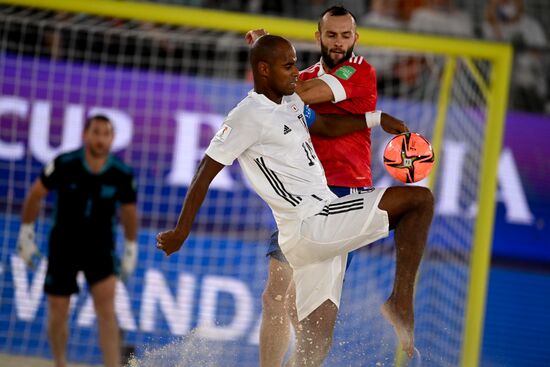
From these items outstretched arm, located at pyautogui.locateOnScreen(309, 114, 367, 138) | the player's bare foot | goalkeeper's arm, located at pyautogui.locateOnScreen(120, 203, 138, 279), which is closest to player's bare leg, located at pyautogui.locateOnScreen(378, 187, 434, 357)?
the player's bare foot

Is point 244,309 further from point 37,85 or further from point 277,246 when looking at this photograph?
point 277,246

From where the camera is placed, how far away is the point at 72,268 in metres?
8.93

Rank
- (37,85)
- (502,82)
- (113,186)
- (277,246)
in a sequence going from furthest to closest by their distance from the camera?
(37,85) → (113,186) → (502,82) → (277,246)

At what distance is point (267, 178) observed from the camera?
561 centimetres

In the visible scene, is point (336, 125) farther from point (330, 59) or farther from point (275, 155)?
point (275, 155)

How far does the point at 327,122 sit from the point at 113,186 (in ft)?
11.0

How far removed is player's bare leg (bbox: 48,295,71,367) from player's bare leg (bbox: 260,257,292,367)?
10.8 feet

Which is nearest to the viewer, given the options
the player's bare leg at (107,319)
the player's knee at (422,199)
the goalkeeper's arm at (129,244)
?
the player's knee at (422,199)

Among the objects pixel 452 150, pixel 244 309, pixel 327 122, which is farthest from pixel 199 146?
pixel 327 122

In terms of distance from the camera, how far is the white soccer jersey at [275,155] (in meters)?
5.48

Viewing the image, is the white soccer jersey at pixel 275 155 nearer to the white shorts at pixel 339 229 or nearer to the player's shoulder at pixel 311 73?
the white shorts at pixel 339 229

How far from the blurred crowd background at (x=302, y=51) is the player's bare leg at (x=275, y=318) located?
346 cm

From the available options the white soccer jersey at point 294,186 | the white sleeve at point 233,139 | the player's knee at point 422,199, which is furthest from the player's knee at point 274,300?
the player's knee at point 422,199

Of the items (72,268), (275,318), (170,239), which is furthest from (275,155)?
(72,268)
